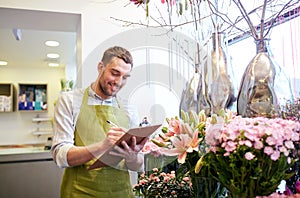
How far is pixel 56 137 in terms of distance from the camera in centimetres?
99

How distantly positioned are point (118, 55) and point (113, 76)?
7cm

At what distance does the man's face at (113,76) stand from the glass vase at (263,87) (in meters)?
0.38

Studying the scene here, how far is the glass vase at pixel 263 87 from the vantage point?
29.1 inches

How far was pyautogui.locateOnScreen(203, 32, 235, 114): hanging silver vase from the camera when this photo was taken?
0.82m

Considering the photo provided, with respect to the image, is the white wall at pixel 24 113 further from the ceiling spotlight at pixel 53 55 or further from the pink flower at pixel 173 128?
the pink flower at pixel 173 128

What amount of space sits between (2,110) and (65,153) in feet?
12.8

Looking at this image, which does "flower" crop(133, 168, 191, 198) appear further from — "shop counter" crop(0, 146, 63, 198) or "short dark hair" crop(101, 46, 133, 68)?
"shop counter" crop(0, 146, 63, 198)

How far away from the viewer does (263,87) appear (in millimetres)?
754

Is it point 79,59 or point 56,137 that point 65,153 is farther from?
point 79,59

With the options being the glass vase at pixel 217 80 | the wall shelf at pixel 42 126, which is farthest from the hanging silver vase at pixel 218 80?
the wall shelf at pixel 42 126

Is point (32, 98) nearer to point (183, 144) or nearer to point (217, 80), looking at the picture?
point (217, 80)

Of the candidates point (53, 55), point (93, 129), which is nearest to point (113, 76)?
point (93, 129)

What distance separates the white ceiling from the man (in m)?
0.86

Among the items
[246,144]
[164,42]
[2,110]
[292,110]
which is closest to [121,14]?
[164,42]
